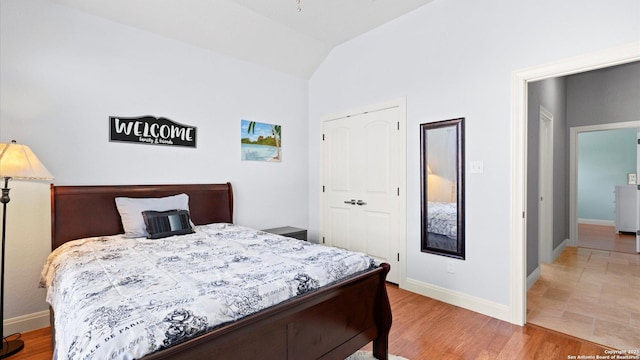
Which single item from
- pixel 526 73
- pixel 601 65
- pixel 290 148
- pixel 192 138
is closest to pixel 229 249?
pixel 192 138

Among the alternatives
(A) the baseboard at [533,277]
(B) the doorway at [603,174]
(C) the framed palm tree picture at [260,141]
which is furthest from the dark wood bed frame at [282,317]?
(B) the doorway at [603,174]

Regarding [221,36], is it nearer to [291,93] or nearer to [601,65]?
[291,93]

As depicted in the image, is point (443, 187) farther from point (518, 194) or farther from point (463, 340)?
point (463, 340)

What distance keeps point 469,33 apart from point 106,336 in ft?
11.2

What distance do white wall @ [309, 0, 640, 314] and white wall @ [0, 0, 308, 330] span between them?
72.4 inches

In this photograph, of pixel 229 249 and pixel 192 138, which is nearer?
pixel 229 249

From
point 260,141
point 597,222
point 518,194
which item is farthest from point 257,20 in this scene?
point 597,222

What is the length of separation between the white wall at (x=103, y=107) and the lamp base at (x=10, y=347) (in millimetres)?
305

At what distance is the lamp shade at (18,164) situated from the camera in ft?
6.91

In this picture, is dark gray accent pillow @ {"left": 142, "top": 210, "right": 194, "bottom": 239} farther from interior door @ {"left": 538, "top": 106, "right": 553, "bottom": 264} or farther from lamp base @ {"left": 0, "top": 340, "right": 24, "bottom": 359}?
interior door @ {"left": 538, "top": 106, "right": 553, "bottom": 264}

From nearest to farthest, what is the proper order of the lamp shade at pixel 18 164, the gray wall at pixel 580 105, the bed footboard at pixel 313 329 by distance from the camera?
the bed footboard at pixel 313 329 < the lamp shade at pixel 18 164 < the gray wall at pixel 580 105

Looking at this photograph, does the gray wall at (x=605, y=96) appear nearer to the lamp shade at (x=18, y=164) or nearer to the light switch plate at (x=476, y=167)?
the light switch plate at (x=476, y=167)

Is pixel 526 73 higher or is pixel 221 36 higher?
pixel 221 36

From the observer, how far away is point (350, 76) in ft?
13.2
